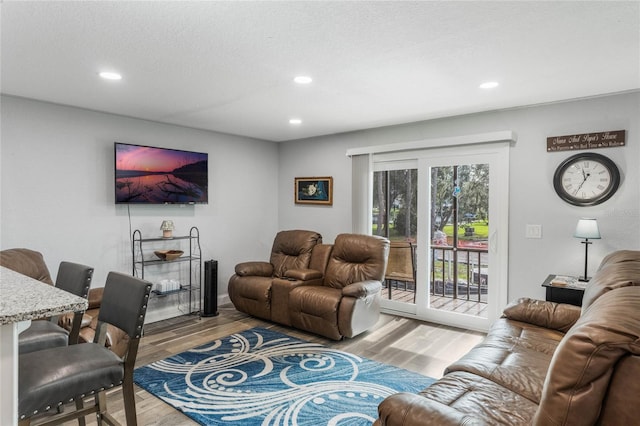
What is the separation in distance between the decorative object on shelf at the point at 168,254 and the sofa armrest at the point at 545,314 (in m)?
3.47

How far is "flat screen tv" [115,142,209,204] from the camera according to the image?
13.3 feet

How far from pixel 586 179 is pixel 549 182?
30 cm

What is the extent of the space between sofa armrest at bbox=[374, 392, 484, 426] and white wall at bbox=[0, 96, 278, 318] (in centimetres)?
368

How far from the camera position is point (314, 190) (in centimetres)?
546

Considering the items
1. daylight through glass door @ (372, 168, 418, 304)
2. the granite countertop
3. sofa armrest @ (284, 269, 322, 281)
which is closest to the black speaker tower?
sofa armrest @ (284, 269, 322, 281)

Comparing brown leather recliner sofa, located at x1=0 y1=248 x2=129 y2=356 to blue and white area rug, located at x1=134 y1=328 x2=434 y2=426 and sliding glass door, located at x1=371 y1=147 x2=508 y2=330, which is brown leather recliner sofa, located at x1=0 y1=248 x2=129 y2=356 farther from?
sliding glass door, located at x1=371 y1=147 x2=508 y2=330

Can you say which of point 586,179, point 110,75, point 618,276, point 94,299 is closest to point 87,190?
point 94,299

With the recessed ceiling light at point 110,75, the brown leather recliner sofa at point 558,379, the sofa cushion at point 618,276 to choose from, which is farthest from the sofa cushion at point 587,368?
the recessed ceiling light at point 110,75

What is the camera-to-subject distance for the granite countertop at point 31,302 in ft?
3.74

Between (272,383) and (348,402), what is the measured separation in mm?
632

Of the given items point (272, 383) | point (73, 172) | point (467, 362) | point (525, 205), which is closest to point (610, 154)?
point (525, 205)

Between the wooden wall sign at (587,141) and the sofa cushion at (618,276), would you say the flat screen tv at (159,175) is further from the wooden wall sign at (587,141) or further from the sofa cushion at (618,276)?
the sofa cushion at (618,276)

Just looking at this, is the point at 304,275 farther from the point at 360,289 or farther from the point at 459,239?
the point at 459,239

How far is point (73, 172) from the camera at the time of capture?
378 cm
